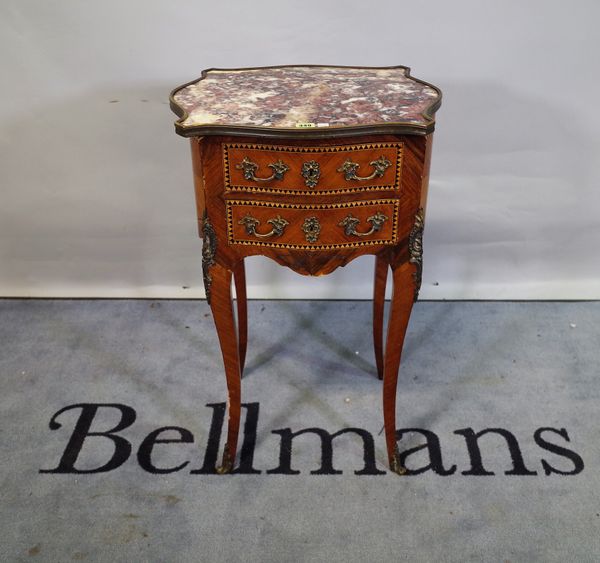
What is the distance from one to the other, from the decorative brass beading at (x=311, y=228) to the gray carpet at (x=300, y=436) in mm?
624

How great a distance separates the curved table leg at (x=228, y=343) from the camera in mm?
1613

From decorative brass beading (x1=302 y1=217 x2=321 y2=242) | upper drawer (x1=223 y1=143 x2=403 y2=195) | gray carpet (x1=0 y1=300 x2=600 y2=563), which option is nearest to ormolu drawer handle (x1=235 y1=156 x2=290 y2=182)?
upper drawer (x1=223 y1=143 x2=403 y2=195)

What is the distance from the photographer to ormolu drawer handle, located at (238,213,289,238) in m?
1.52

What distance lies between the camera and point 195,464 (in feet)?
6.06

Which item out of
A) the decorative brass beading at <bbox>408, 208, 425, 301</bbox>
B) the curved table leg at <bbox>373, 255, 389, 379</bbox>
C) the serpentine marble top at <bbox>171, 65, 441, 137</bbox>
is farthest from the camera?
the curved table leg at <bbox>373, 255, 389, 379</bbox>

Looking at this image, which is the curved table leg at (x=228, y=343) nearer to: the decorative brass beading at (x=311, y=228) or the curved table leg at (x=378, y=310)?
the decorative brass beading at (x=311, y=228)

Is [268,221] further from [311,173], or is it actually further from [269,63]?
[269,63]

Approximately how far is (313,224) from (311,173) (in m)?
0.11

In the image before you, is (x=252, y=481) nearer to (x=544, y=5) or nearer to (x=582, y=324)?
(x=582, y=324)

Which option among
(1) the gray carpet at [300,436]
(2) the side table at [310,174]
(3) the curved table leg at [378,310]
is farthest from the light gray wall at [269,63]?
(2) the side table at [310,174]

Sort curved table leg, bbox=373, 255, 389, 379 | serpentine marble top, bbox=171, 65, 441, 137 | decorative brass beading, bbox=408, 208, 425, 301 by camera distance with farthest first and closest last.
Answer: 1. curved table leg, bbox=373, 255, 389, 379
2. decorative brass beading, bbox=408, 208, 425, 301
3. serpentine marble top, bbox=171, 65, 441, 137

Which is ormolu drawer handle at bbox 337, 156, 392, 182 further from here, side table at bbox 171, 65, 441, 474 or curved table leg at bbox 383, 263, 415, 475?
curved table leg at bbox 383, 263, 415, 475

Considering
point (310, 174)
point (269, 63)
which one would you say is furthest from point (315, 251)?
point (269, 63)

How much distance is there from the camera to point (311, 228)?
Result: 1522mm
